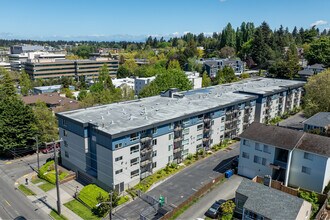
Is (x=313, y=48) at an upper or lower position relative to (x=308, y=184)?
upper

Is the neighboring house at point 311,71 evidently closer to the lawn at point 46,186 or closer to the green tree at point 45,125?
the green tree at point 45,125

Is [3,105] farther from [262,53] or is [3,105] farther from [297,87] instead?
[262,53]

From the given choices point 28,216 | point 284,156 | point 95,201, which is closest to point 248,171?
point 284,156

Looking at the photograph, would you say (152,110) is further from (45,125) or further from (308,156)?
(308,156)

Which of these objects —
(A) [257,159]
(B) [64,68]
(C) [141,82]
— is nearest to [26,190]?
(A) [257,159]

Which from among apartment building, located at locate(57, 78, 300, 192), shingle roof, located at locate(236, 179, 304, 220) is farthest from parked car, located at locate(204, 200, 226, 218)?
apartment building, located at locate(57, 78, 300, 192)
